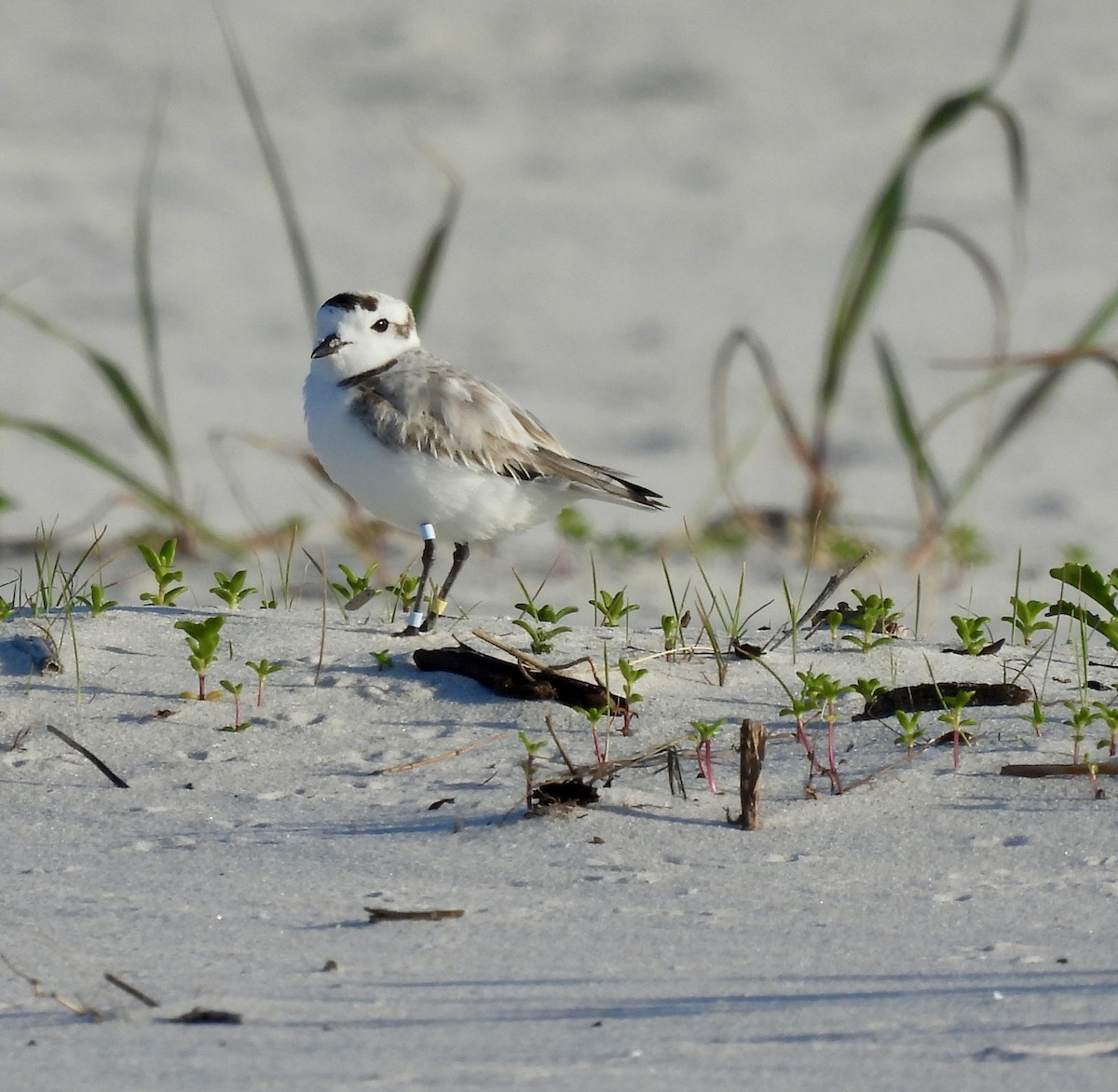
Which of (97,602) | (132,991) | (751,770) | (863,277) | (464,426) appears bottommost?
(132,991)

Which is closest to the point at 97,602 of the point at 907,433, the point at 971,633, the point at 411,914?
the point at 411,914

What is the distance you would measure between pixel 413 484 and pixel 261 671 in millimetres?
915

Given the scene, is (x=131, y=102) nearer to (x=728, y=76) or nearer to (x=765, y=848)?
(x=728, y=76)

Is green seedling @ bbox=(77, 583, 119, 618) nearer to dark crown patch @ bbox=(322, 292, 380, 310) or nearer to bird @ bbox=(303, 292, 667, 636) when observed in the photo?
bird @ bbox=(303, 292, 667, 636)

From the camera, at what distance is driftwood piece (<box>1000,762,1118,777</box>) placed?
3.14m

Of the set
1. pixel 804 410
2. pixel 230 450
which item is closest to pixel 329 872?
pixel 230 450

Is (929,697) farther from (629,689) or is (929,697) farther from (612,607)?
(612,607)

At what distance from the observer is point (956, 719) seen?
10.6 ft

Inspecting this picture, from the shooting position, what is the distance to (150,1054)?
2.17 metres

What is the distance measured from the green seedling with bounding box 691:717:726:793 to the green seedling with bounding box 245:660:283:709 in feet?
2.63

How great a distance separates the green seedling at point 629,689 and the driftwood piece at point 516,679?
0.02 meters

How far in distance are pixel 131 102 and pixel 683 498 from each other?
6.54 m

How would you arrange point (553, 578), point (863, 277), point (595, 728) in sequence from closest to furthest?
1. point (595, 728)
2. point (863, 277)
3. point (553, 578)

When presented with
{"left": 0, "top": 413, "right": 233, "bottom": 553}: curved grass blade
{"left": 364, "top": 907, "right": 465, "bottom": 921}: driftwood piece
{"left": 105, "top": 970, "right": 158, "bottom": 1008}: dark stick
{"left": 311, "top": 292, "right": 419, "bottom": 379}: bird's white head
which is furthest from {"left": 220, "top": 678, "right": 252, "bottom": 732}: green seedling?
{"left": 0, "top": 413, "right": 233, "bottom": 553}: curved grass blade
